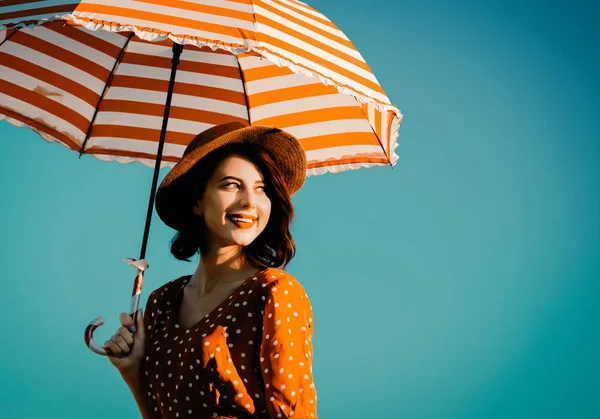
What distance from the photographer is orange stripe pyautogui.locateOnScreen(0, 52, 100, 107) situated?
306 centimetres

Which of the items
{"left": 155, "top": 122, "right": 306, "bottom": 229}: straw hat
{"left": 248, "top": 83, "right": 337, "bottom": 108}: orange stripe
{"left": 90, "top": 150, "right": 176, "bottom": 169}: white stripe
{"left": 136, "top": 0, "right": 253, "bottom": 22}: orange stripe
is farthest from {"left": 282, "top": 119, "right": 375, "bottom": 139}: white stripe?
{"left": 136, "top": 0, "right": 253, "bottom": 22}: orange stripe

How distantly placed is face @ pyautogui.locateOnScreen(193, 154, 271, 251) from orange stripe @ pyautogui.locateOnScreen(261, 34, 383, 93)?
338 millimetres

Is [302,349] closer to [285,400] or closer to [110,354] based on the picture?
[285,400]

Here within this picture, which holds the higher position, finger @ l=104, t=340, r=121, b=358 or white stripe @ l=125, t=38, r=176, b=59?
white stripe @ l=125, t=38, r=176, b=59

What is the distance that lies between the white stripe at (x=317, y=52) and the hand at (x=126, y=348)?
0.91 m

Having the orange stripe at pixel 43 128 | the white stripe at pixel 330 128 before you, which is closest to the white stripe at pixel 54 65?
the orange stripe at pixel 43 128

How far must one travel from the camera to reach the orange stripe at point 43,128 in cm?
305

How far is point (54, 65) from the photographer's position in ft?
10.2

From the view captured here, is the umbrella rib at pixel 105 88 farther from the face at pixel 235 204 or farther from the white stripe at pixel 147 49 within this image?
→ the face at pixel 235 204

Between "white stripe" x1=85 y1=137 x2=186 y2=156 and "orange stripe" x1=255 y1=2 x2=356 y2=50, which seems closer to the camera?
"orange stripe" x1=255 y1=2 x2=356 y2=50

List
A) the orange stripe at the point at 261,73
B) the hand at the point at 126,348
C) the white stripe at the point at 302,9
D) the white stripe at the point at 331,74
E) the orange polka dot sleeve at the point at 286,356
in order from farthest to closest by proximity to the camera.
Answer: the orange stripe at the point at 261,73 < the white stripe at the point at 302,9 < the hand at the point at 126,348 < the white stripe at the point at 331,74 < the orange polka dot sleeve at the point at 286,356

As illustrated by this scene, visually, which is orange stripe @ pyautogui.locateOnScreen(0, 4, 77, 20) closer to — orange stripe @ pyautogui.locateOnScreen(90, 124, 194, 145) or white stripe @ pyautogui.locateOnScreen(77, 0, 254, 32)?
white stripe @ pyautogui.locateOnScreen(77, 0, 254, 32)

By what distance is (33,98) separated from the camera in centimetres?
309

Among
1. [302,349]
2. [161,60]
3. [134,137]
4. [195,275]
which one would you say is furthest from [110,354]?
[161,60]
